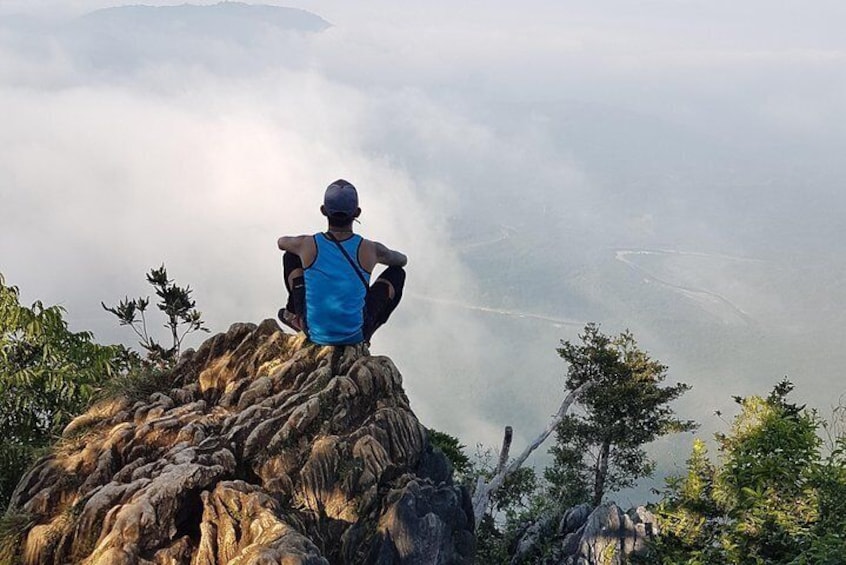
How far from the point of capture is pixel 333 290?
26.5 feet

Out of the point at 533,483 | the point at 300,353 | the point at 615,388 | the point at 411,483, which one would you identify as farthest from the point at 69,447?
the point at 533,483

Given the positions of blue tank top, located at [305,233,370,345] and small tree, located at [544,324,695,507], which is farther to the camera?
small tree, located at [544,324,695,507]

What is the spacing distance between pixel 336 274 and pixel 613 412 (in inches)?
633

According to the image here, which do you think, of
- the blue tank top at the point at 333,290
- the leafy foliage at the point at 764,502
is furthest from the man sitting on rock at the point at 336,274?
the leafy foliage at the point at 764,502

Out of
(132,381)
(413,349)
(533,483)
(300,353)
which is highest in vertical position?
(413,349)

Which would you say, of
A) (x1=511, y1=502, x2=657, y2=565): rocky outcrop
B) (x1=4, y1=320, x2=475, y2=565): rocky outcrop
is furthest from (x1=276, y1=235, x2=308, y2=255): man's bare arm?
(x1=511, y1=502, x2=657, y2=565): rocky outcrop

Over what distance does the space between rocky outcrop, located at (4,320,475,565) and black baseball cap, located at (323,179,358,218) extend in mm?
1889

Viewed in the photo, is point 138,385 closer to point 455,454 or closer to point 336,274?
point 336,274

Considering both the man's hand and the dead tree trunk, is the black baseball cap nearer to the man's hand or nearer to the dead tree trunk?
the man's hand

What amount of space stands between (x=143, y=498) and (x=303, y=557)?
1.65 m

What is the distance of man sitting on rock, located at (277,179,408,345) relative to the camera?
7934 mm

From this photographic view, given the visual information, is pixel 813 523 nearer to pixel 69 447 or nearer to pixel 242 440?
pixel 242 440

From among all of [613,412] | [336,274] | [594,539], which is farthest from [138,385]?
[613,412]

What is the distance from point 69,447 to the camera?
7.16 metres
